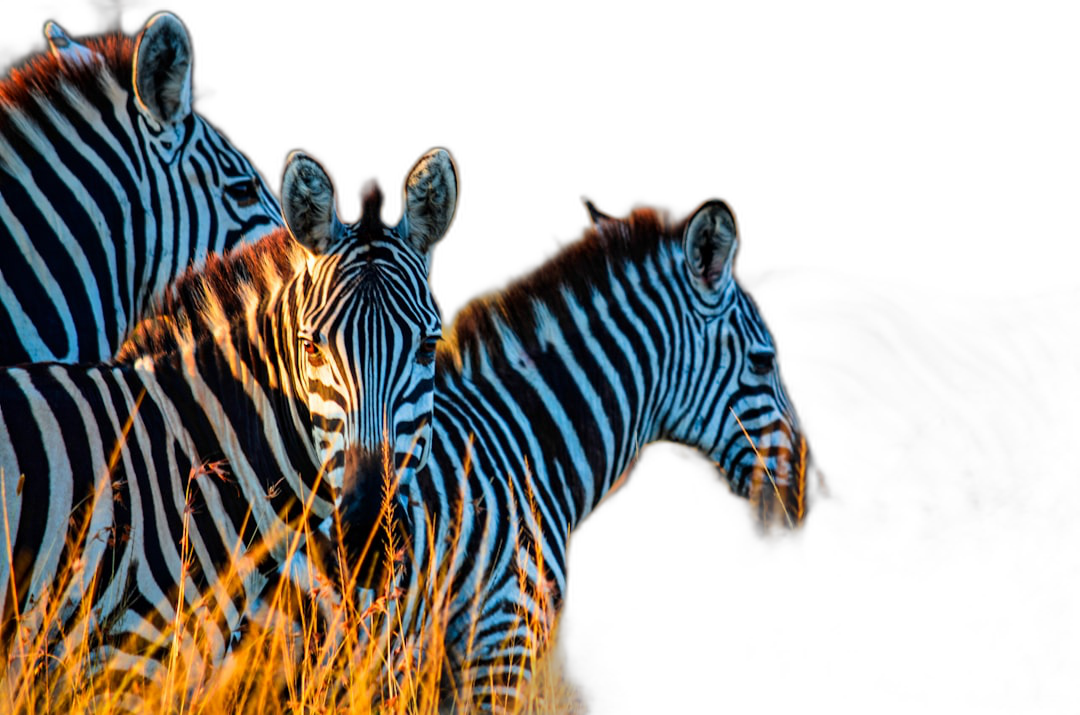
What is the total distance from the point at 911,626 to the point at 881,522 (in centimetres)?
86

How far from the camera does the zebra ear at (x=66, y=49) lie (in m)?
4.91

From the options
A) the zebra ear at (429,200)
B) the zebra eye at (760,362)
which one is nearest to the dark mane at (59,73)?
the zebra ear at (429,200)

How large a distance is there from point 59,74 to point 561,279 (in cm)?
242

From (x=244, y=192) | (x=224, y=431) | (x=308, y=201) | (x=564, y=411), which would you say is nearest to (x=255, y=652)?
(x=224, y=431)

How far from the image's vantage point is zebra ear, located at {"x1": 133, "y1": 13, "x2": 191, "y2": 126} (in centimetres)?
466

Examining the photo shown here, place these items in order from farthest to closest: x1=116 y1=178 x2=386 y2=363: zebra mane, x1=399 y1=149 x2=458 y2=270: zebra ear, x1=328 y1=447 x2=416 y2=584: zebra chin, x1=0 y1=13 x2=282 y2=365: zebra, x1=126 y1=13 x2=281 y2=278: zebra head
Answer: x1=126 y1=13 x2=281 y2=278: zebra head
x1=0 y1=13 x2=282 y2=365: zebra
x1=399 y1=149 x2=458 y2=270: zebra ear
x1=116 y1=178 x2=386 y2=363: zebra mane
x1=328 y1=447 x2=416 y2=584: zebra chin

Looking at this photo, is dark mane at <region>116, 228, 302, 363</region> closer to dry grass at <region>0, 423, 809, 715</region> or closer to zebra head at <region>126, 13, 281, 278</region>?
dry grass at <region>0, 423, 809, 715</region>

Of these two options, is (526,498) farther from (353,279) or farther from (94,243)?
(94,243)

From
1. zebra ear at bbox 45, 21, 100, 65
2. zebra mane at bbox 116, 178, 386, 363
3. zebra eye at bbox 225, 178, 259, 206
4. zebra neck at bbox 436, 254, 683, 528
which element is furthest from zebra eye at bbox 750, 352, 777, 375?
zebra ear at bbox 45, 21, 100, 65

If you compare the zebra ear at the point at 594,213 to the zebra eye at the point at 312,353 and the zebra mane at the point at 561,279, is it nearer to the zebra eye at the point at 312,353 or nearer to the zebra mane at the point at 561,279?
the zebra mane at the point at 561,279

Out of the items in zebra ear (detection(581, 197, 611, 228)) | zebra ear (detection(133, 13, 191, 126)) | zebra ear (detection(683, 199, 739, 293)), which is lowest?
zebra ear (detection(683, 199, 739, 293))

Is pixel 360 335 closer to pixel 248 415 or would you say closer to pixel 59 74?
pixel 248 415

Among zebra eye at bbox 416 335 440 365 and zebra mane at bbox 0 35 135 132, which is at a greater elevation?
zebra mane at bbox 0 35 135 132

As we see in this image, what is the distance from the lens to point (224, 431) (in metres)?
3.51
